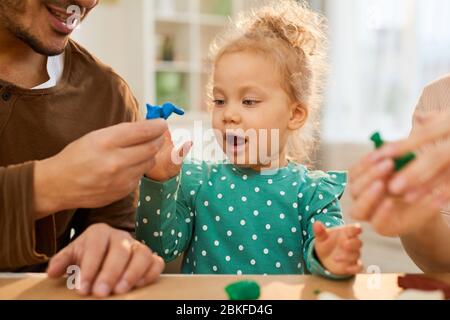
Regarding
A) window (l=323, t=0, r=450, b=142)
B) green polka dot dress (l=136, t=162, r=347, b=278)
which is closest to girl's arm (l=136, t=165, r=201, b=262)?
green polka dot dress (l=136, t=162, r=347, b=278)

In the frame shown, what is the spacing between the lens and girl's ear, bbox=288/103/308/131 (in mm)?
1196

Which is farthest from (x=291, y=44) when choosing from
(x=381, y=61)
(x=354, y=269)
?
(x=381, y=61)

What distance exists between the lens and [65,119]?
114cm

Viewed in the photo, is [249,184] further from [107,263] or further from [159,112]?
[107,263]

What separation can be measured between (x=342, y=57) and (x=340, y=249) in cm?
273

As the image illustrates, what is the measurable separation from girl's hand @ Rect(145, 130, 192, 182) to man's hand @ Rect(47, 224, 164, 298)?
9.0 inches

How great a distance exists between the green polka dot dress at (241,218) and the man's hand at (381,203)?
388 mm

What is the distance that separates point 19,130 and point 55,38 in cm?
20

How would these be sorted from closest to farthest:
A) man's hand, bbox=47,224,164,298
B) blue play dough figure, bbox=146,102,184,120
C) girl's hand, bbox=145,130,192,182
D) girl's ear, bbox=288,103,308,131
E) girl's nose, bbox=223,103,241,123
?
1. man's hand, bbox=47,224,164,298
2. blue play dough figure, bbox=146,102,184,120
3. girl's hand, bbox=145,130,192,182
4. girl's nose, bbox=223,103,241,123
5. girl's ear, bbox=288,103,308,131

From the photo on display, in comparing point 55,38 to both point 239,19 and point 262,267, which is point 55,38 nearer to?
point 239,19

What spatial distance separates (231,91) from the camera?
1.12m

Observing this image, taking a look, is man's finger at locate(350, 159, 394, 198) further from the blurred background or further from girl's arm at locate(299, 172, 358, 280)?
the blurred background

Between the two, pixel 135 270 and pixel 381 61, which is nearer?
pixel 135 270

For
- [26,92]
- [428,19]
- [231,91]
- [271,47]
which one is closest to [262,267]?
[231,91]
